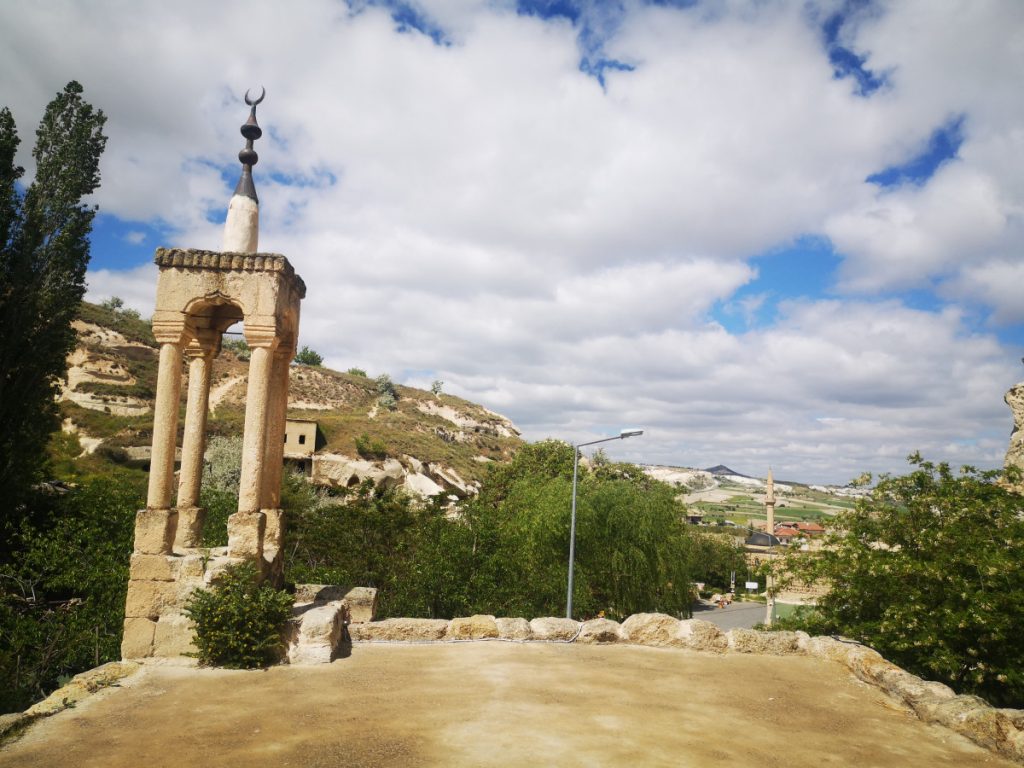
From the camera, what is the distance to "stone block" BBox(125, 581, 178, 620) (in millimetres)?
7879

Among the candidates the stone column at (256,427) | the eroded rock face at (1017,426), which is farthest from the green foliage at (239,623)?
the eroded rock face at (1017,426)

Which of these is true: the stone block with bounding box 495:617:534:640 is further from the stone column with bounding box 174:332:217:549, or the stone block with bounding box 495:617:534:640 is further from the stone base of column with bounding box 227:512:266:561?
the stone column with bounding box 174:332:217:549

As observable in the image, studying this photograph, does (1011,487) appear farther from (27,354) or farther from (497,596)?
(27,354)

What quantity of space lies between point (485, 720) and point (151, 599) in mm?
4857

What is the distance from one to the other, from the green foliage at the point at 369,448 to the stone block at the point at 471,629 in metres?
42.1

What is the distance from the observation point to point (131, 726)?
5488mm

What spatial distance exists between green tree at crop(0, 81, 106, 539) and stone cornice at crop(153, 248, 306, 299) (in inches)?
399

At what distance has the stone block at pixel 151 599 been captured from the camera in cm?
788

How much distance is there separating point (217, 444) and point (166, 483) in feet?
104

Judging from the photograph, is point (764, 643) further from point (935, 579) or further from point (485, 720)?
point (485, 720)

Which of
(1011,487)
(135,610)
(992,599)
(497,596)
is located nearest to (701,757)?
(992,599)

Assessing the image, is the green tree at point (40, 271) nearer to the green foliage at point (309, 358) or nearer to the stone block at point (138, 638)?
the stone block at point (138, 638)

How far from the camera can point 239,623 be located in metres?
7.45

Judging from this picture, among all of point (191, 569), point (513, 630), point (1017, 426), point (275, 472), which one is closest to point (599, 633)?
point (513, 630)
